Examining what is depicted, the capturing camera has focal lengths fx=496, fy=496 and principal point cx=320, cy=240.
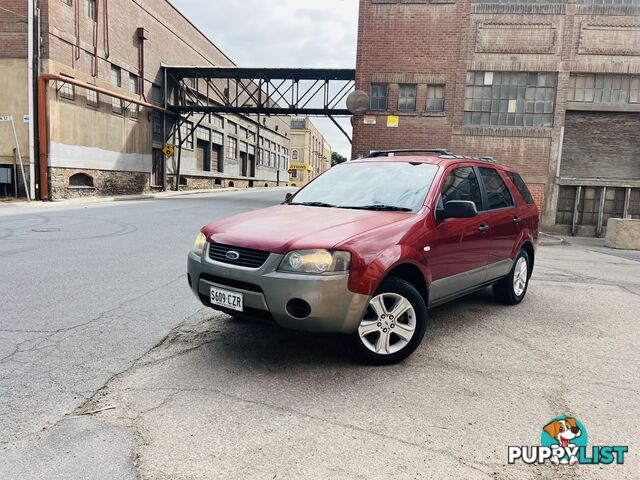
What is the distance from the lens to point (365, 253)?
3.66 metres

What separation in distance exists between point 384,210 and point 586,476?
2.53 metres

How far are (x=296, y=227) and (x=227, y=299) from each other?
2.54ft

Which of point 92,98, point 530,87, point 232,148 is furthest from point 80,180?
point 232,148

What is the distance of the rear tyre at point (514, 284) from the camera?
19.7ft

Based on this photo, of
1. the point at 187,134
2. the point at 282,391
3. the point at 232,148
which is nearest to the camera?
the point at 282,391

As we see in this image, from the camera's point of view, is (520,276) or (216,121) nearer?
(520,276)

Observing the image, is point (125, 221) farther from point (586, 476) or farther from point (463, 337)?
point (586, 476)

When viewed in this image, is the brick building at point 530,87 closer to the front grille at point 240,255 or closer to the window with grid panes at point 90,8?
the window with grid panes at point 90,8

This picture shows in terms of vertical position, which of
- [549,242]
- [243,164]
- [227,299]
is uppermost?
[243,164]

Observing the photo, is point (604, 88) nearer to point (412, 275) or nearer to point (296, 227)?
point (412, 275)

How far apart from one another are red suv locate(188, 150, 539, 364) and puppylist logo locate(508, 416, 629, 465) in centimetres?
127

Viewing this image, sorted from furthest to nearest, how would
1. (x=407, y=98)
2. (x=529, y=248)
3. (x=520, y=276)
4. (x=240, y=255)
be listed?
(x=407, y=98) → (x=529, y=248) → (x=520, y=276) → (x=240, y=255)

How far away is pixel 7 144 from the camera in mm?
20781

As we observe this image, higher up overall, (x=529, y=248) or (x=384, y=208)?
(x=384, y=208)
